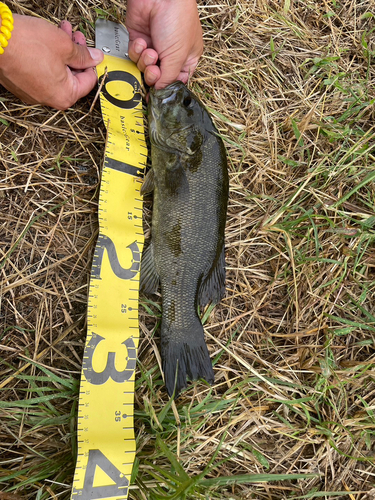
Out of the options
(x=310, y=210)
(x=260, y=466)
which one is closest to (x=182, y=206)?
(x=310, y=210)

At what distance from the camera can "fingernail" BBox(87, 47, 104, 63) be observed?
8.98ft

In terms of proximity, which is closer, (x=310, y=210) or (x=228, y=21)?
(x=310, y=210)

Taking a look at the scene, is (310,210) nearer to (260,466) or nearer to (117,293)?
(117,293)

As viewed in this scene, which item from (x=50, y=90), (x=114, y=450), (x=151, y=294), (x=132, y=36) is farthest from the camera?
(x=132, y=36)

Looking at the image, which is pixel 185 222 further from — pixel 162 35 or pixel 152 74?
pixel 162 35

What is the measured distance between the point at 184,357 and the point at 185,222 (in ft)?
3.20

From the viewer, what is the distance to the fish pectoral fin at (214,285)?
268 cm

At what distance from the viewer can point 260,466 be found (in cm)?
248

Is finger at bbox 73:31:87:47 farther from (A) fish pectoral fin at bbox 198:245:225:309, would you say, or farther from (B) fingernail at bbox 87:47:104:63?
(A) fish pectoral fin at bbox 198:245:225:309


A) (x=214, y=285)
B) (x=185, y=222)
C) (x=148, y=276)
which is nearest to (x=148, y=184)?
(x=185, y=222)

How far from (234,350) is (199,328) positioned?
1.19ft

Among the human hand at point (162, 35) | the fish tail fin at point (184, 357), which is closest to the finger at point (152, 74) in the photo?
the human hand at point (162, 35)

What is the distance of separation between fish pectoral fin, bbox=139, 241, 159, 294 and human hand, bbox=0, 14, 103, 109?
4.24 ft

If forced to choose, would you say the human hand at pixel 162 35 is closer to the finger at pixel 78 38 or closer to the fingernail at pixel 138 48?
the fingernail at pixel 138 48
